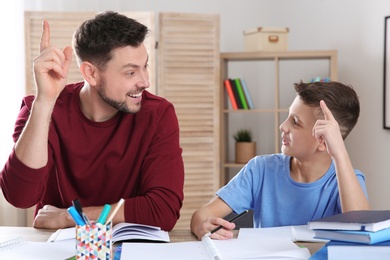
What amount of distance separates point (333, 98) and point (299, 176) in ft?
0.84

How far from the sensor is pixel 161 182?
2.01 meters

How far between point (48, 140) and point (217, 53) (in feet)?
8.02

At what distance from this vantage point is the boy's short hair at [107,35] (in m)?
2.13

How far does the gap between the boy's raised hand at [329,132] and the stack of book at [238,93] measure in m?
2.70

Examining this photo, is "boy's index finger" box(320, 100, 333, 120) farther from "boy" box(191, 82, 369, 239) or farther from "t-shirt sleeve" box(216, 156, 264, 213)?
"t-shirt sleeve" box(216, 156, 264, 213)

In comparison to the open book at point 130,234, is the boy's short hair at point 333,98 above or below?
above

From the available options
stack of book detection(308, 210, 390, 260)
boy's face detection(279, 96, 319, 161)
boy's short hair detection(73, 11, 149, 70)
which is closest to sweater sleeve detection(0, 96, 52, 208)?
boy's short hair detection(73, 11, 149, 70)

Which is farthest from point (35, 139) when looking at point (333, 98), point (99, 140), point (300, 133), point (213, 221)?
point (333, 98)

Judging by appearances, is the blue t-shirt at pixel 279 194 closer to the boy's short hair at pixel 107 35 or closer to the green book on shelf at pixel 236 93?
the boy's short hair at pixel 107 35

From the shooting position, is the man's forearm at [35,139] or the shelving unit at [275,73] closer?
the man's forearm at [35,139]

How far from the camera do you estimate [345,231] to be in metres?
1.44

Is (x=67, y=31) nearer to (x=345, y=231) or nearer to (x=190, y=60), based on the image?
(x=190, y=60)

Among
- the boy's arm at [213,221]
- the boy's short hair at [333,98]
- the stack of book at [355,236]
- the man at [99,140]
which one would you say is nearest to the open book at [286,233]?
the boy's arm at [213,221]

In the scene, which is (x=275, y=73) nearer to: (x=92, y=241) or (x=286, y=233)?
(x=286, y=233)
